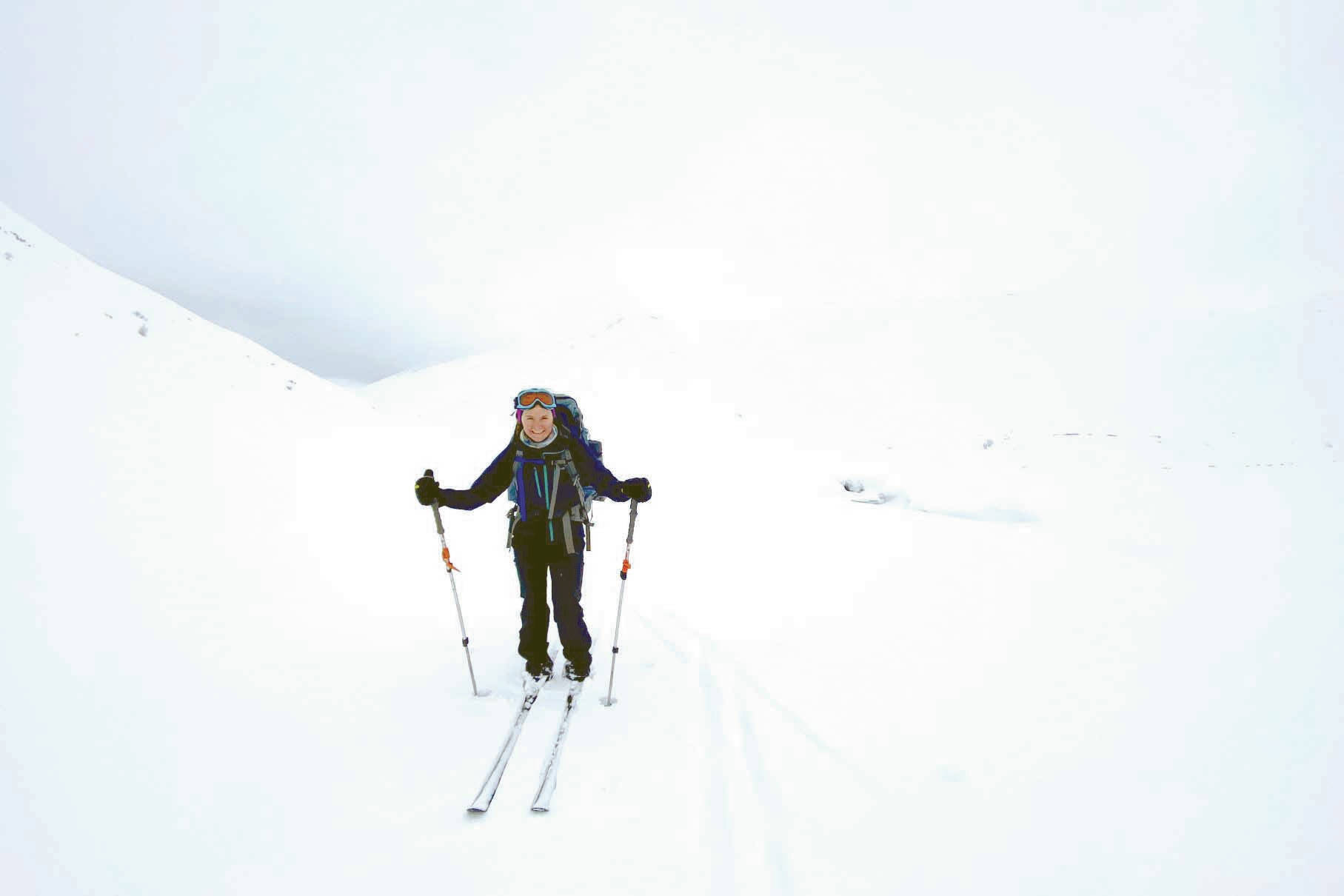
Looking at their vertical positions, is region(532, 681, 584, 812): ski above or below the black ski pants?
below

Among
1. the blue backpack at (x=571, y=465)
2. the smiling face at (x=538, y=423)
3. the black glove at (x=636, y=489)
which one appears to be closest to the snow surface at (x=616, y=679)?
the blue backpack at (x=571, y=465)

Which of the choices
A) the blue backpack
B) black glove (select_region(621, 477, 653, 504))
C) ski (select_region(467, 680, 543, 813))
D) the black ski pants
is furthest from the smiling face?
ski (select_region(467, 680, 543, 813))

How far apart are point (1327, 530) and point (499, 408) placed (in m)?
26.1

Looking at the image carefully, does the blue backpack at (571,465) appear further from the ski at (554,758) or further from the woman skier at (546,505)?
the ski at (554,758)

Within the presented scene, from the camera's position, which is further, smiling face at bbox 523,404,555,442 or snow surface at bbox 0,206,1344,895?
smiling face at bbox 523,404,555,442

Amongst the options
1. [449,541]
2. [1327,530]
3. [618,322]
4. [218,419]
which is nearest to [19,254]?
[218,419]

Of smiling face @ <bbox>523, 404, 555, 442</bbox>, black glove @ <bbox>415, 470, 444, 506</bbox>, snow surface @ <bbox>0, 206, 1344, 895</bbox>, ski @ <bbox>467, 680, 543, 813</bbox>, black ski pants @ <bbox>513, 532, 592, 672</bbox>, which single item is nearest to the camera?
snow surface @ <bbox>0, 206, 1344, 895</bbox>

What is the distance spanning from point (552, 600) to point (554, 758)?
4.10ft

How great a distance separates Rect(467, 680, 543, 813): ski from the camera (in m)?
2.79

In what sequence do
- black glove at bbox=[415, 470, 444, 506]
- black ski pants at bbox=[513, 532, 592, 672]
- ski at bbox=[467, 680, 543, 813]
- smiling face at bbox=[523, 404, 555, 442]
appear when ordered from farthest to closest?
black ski pants at bbox=[513, 532, 592, 672]
smiling face at bbox=[523, 404, 555, 442]
black glove at bbox=[415, 470, 444, 506]
ski at bbox=[467, 680, 543, 813]

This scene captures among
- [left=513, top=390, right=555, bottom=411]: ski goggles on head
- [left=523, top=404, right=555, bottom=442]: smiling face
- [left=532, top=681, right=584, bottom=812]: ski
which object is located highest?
[left=513, top=390, right=555, bottom=411]: ski goggles on head

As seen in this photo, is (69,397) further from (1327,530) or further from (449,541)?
(1327,530)

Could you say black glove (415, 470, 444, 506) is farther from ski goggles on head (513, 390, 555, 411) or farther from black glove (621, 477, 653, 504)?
black glove (621, 477, 653, 504)

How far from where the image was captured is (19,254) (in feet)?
26.7
